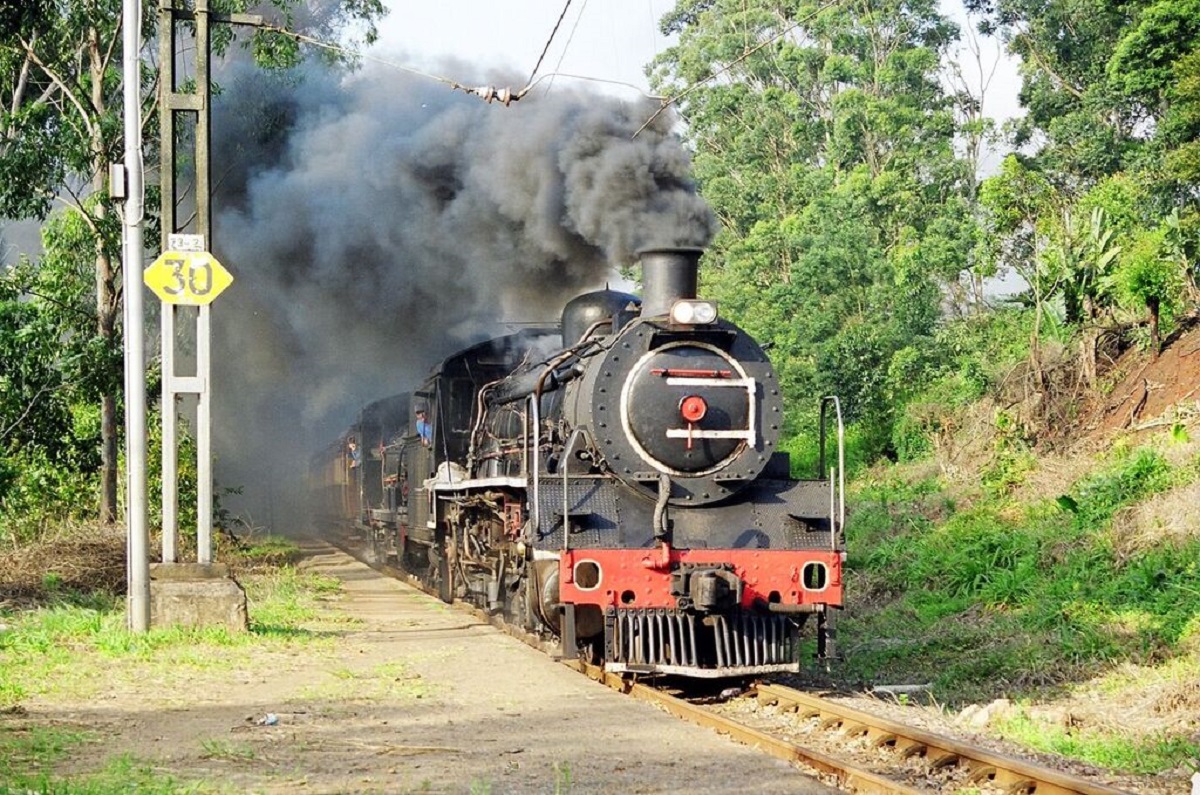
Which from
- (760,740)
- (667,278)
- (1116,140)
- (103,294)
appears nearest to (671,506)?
(667,278)

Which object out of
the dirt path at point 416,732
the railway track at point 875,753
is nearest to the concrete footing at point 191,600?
the dirt path at point 416,732

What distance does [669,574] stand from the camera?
30.8 ft

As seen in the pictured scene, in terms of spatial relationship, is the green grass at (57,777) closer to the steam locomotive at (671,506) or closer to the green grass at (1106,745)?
the steam locomotive at (671,506)

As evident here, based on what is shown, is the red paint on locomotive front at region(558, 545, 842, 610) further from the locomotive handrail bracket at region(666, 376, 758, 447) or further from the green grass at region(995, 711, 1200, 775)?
the green grass at region(995, 711, 1200, 775)

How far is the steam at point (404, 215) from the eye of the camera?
615 inches

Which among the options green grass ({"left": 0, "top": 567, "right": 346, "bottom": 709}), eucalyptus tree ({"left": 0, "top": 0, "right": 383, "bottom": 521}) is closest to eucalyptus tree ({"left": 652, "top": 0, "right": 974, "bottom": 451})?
eucalyptus tree ({"left": 0, "top": 0, "right": 383, "bottom": 521})

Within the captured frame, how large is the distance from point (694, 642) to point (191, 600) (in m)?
4.72

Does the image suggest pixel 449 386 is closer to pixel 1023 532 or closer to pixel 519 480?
pixel 519 480

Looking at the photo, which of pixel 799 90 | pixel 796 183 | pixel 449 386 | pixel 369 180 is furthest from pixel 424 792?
pixel 799 90

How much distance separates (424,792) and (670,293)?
490cm

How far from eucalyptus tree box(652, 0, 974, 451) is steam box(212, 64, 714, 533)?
7838 mm

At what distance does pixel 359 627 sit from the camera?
43.3 feet

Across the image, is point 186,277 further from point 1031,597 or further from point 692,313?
point 1031,597

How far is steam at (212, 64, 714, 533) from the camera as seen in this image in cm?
1563
